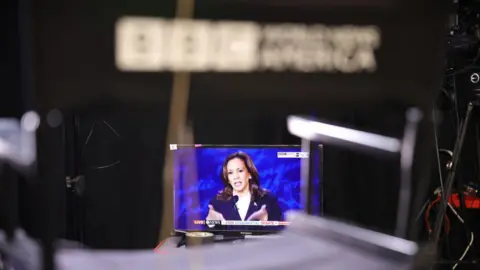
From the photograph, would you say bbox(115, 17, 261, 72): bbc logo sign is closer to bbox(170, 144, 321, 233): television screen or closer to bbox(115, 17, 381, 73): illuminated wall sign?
bbox(115, 17, 381, 73): illuminated wall sign

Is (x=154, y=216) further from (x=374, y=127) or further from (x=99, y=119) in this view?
(x=374, y=127)

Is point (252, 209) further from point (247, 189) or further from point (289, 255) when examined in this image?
point (289, 255)

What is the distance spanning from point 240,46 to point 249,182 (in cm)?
168

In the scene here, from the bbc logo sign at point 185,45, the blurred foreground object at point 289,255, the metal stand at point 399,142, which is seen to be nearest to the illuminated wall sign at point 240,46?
the bbc logo sign at point 185,45

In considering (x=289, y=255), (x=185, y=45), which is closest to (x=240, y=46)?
(x=185, y=45)

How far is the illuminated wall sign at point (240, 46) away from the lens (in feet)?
1.90

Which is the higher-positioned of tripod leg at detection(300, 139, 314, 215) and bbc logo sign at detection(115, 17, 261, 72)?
bbc logo sign at detection(115, 17, 261, 72)

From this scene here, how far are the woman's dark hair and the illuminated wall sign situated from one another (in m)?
1.64

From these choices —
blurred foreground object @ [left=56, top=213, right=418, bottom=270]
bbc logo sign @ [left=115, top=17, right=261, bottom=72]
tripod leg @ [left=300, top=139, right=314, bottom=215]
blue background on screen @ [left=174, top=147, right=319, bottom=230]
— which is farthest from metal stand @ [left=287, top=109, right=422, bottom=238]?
blue background on screen @ [left=174, top=147, right=319, bottom=230]

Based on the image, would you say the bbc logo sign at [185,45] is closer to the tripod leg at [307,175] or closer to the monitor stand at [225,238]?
the tripod leg at [307,175]

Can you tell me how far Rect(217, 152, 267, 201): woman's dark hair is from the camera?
225 centimetres

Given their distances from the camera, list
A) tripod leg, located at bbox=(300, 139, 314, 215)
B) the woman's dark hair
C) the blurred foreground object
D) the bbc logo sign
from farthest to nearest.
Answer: the woman's dark hair
tripod leg, located at bbox=(300, 139, 314, 215)
the blurred foreground object
the bbc logo sign

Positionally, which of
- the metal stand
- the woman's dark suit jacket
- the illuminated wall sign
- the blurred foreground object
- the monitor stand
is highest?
the illuminated wall sign

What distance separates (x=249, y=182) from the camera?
2.26 metres
